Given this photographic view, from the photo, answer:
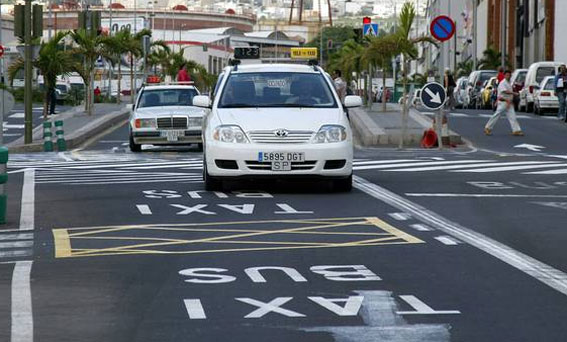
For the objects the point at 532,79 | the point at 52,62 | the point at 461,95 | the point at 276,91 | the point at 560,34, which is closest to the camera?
the point at 276,91

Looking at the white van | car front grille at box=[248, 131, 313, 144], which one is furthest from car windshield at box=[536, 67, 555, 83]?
car front grille at box=[248, 131, 313, 144]

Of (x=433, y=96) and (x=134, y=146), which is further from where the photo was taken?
(x=134, y=146)

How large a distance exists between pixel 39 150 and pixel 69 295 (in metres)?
24.6

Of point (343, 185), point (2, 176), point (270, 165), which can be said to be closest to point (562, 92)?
point (343, 185)

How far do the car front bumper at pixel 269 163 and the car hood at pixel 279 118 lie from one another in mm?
266

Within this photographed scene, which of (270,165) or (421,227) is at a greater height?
(270,165)

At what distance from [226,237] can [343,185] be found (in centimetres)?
591

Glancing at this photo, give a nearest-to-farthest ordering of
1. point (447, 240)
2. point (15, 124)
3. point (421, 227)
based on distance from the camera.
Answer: point (447, 240) < point (421, 227) < point (15, 124)

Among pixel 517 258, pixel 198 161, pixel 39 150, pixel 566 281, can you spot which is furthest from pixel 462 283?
pixel 39 150

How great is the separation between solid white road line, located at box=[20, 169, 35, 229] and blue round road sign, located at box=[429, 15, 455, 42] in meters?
11.7

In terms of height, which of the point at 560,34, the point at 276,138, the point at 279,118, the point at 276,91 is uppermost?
the point at 560,34

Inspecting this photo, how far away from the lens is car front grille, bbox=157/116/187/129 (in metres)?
31.8

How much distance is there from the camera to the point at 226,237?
13.6m

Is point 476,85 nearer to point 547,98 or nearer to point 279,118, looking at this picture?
point 547,98
